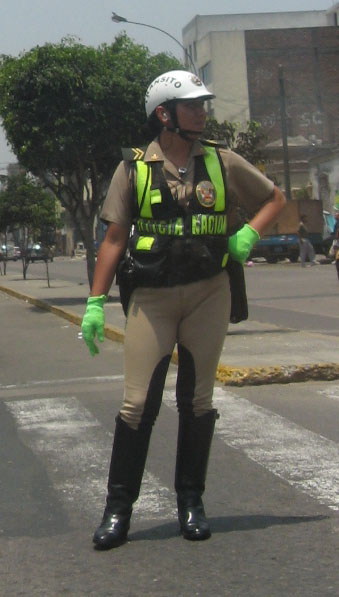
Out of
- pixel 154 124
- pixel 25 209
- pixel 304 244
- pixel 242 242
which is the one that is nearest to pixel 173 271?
pixel 242 242

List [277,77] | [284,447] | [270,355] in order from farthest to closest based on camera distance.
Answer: [277,77], [270,355], [284,447]

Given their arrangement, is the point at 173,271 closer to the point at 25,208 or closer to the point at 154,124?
the point at 154,124

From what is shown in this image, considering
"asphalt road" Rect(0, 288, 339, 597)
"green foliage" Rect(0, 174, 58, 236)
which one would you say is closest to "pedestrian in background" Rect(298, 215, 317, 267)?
"green foliage" Rect(0, 174, 58, 236)

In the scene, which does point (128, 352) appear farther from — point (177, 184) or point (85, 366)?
point (85, 366)

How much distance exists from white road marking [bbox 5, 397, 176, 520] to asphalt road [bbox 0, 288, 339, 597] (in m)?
0.01

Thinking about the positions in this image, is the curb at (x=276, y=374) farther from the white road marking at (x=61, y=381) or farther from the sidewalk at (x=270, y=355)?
the white road marking at (x=61, y=381)

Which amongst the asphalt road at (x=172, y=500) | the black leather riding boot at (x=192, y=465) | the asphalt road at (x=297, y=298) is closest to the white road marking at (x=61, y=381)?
the asphalt road at (x=172, y=500)

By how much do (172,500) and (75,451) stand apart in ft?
4.75

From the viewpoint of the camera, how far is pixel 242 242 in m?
4.75

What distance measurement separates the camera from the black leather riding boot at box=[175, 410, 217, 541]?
15.8ft

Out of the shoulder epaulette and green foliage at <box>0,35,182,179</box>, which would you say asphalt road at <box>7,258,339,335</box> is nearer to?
green foliage at <box>0,35,182,179</box>

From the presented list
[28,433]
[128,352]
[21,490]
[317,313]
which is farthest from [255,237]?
[317,313]

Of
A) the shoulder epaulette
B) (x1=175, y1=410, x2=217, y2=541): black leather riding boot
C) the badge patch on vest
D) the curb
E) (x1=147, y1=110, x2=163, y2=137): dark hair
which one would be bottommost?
the curb

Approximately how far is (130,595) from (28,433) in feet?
11.6
